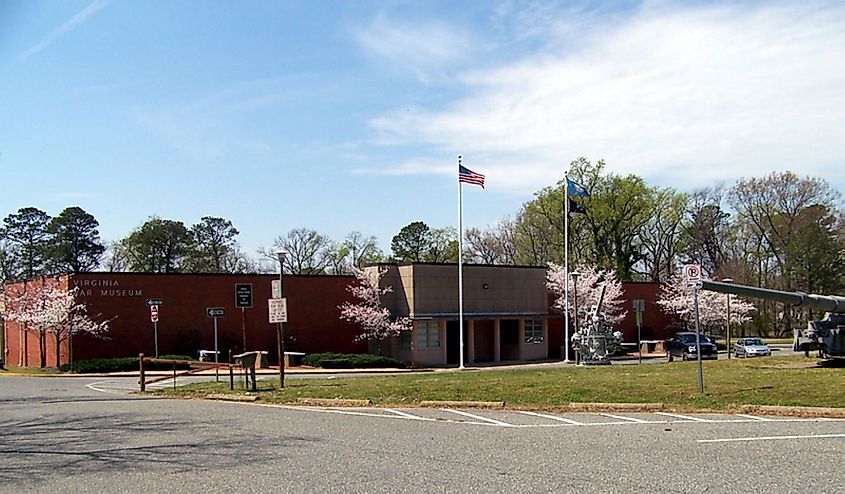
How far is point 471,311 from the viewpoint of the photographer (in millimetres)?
49656

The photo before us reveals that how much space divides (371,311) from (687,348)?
16770 millimetres

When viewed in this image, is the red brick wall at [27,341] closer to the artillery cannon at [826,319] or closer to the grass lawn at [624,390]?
the grass lawn at [624,390]

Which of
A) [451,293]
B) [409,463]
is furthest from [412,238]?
[409,463]

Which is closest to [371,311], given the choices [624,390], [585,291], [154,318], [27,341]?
[154,318]

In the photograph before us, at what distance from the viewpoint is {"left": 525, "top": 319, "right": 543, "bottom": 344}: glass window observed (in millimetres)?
53312

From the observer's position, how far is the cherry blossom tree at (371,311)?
4672 centimetres

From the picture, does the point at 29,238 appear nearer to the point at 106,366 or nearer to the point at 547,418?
the point at 106,366

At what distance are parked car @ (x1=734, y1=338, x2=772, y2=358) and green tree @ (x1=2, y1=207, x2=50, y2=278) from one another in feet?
188

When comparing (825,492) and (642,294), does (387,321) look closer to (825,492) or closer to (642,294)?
(642,294)

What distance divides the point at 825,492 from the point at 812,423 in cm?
574

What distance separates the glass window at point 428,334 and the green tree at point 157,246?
129 ft

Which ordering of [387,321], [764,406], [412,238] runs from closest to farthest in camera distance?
[764,406] → [387,321] → [412,238]

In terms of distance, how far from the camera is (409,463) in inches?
408

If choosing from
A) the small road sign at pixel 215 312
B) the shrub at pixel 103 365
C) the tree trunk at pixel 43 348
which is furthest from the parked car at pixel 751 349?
the tree trunk at pixel 43 348
